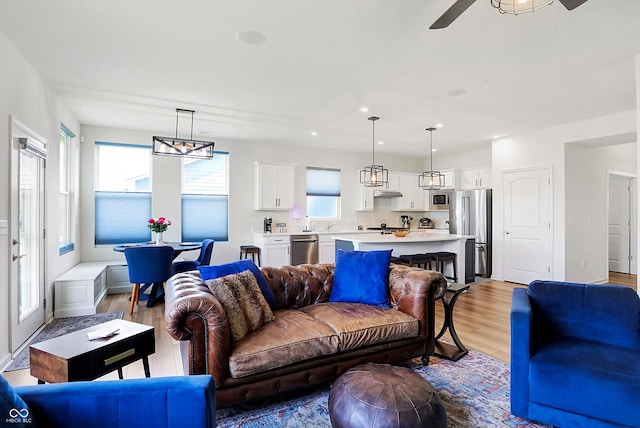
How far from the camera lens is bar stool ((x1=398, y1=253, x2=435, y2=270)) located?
16.7 feet

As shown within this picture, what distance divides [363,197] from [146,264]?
15.7ft

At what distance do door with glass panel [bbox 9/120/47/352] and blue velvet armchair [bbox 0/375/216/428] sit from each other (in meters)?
2.60

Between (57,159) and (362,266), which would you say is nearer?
(362,266)

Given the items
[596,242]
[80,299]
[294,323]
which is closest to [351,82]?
[294,323]

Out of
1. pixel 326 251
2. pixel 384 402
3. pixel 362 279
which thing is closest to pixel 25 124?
pixel 362 279

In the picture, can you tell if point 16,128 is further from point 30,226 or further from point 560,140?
point 560,140

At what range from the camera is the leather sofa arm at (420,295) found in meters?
2.75

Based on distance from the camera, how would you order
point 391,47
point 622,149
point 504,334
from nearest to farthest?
point 391,47, point 504,334, point 622,149

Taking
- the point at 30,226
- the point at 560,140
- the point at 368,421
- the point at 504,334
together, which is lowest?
the point at 504,334

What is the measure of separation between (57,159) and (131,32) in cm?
245

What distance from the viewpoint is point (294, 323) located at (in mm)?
2469


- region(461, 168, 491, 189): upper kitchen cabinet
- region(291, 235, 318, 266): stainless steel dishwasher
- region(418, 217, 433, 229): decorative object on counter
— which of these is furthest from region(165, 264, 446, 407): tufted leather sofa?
region(418, 217, 433, 229): decorative object on counter

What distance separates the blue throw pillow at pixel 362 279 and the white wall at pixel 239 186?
3.76 m

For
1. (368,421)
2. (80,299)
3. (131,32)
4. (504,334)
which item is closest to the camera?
(368,421)
